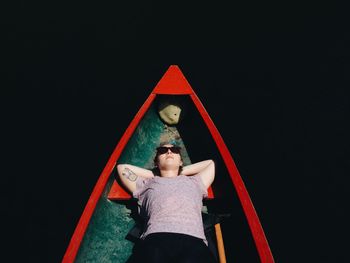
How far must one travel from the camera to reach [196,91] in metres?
2.81

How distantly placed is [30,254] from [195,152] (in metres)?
1.10

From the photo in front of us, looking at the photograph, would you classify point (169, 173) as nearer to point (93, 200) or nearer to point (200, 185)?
point (200, 185)

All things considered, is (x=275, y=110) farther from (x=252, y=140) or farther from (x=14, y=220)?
(x=14, y=220)

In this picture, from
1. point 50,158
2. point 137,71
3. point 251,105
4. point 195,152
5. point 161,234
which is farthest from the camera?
point 137,71

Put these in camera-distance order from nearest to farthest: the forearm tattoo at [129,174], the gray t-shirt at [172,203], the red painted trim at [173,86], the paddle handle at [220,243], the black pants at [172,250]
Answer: the black pants at [172,250]
the gray t-shirt at [172,203]
the paddle handle at [220,243]
the forearm tattoo at [129,174]
the red painted trim at [173,86]

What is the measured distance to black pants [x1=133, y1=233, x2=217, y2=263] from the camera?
4.52ft

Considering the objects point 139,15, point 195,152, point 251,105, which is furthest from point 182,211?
point 139,15

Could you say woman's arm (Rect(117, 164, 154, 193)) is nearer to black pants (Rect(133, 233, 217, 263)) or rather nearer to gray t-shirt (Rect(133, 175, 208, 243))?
gray t-shirt (Rect(133, 175, 208, 243))

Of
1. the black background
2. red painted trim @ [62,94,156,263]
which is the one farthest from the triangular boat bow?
the black background

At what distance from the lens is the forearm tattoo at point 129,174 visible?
68.0 inches

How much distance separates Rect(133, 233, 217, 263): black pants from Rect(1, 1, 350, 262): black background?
747 millimetres

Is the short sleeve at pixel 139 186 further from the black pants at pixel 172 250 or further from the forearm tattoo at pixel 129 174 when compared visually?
the black pants at pixel 172 250

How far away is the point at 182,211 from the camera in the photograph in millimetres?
1538

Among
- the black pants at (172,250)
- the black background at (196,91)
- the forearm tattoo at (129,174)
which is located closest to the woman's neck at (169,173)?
the forearm tattoo at (129,174)
